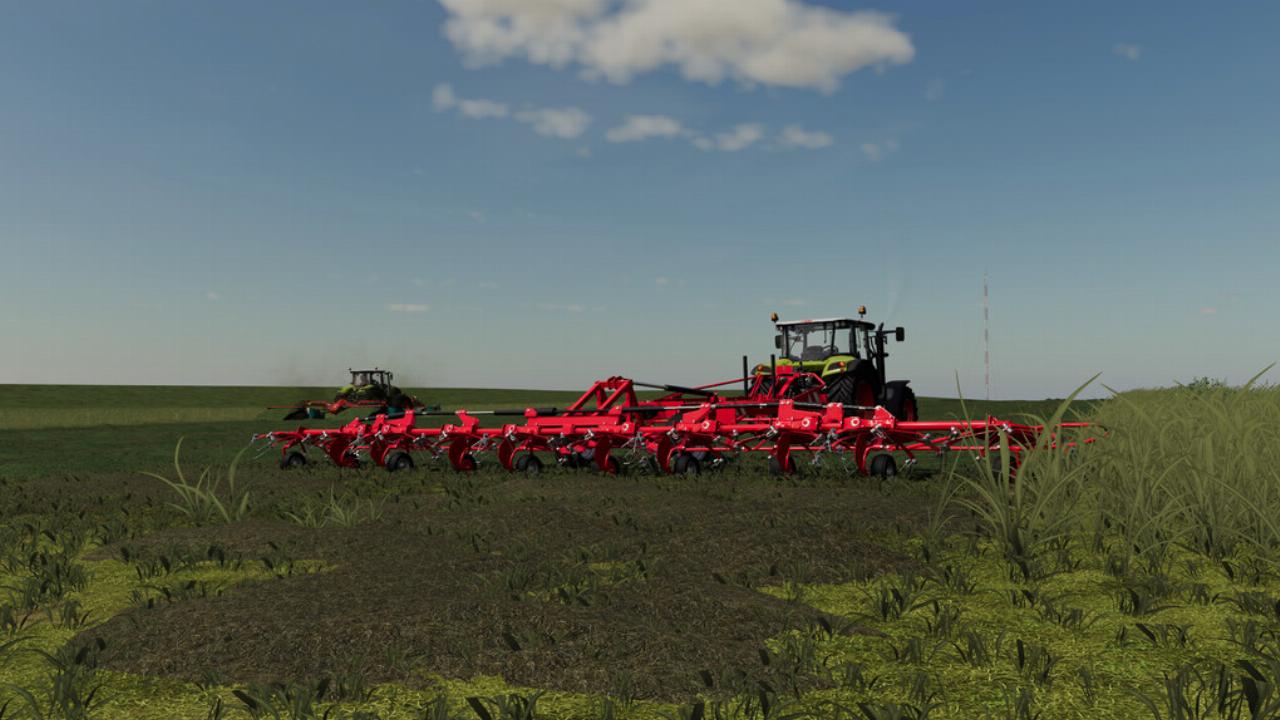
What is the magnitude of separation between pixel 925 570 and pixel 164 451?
15.7m

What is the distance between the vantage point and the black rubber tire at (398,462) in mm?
12242

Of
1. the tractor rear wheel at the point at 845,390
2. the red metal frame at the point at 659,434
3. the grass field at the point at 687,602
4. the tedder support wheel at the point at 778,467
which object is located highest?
the tractor rear wheel at the point at 845,390

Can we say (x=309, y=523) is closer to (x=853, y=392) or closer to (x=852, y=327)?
(x=853, y=392)

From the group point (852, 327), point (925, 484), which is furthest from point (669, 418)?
point (852, 327)

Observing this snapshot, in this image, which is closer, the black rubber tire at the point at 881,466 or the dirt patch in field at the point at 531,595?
the dirt patch in field at the point at 531,595

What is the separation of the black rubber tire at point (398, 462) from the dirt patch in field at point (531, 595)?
4.46 m

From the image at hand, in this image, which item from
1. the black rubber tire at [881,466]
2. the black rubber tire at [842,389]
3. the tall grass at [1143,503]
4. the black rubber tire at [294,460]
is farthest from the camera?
the black rubber tire at [842,389]

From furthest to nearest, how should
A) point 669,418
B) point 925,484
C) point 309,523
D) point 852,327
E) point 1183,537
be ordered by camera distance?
point 852,327
point 669,418
point 925,484
point 309,523
point 1183,537

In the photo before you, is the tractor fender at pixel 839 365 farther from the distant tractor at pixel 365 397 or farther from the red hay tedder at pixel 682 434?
the distant tractor at pixel 365 397

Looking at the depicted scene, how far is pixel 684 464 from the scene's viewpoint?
36.0ft

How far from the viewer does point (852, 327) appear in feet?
51.6

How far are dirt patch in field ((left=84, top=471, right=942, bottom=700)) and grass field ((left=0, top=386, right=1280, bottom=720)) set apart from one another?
0.07ft

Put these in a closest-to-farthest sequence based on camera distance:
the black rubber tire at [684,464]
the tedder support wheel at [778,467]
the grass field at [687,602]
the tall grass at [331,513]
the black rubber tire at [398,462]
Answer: the grass field at [687,602], the tall grass at [331,513], the tedder support wheel at [778,467], the black rubber tire at [684,464], the black rubber tire at [398,462]

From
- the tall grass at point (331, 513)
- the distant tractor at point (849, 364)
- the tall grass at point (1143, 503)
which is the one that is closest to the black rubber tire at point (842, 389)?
the distant tractor at point (849, 364)
